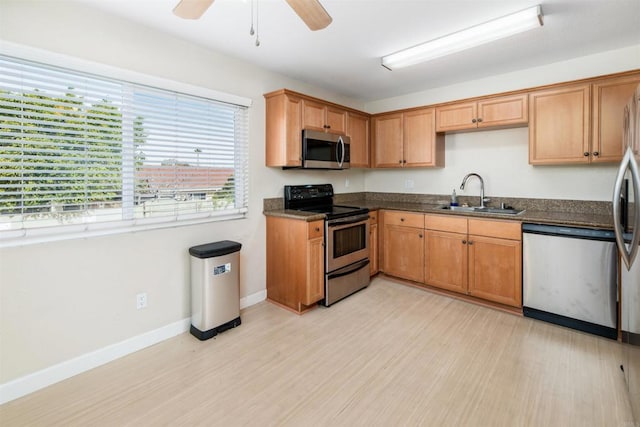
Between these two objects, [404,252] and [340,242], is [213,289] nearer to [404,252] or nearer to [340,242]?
[340,242]

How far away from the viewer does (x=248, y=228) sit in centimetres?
321

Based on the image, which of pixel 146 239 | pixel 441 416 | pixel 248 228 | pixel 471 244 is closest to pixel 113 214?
pixel 146 239

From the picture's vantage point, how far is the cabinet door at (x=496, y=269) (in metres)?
2.91

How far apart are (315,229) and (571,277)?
227 cm

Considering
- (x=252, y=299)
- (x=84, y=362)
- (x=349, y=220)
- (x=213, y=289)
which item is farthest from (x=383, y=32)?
(x=84, y=362)

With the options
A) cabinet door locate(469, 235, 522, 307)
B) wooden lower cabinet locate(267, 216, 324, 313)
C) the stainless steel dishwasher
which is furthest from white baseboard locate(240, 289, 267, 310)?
the stainless steel dishwasher

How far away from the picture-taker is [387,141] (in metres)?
4.23

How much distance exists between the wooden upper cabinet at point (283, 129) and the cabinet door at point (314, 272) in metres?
0.90

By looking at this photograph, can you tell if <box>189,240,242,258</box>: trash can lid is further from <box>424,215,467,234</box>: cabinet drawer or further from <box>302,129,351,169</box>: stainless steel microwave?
<box>424,215,467,234</box>: cabinet drawer

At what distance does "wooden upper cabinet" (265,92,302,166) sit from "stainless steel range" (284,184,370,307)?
0.45m

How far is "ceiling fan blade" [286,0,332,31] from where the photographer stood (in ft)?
4.73

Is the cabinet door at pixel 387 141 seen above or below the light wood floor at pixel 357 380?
above

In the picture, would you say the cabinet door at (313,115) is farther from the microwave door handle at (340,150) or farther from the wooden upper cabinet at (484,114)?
the wooden upper cabinet at (484,114)

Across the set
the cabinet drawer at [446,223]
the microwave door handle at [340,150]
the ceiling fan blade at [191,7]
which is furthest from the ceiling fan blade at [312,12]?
the cabinet drawer at [446,223]
